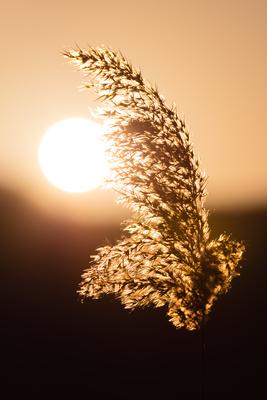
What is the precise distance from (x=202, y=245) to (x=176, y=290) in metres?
0.57

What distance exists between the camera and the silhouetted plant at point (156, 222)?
6430mm

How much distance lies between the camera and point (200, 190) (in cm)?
650

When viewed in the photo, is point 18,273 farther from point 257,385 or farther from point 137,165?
point 137,165

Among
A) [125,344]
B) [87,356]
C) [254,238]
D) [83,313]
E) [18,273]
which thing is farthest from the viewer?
→ [254,238]

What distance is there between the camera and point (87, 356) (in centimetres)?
2342

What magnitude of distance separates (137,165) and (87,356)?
18150 mm

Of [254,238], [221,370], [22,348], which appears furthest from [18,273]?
[254,238]

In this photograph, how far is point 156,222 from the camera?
6.59m

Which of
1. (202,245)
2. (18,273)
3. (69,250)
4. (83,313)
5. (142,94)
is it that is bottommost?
(202,245)

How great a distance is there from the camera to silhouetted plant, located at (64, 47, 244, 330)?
6.43 meters

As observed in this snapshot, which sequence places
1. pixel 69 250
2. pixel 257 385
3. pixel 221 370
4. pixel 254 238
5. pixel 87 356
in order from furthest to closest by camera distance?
pixel 254 238
pixel 69 250
pixel 87 356
pixel 221 370
pixel 257 385

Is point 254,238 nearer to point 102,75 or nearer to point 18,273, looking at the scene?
point 18,273

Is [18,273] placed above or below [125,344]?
above

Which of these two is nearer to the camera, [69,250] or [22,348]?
[22,348]
